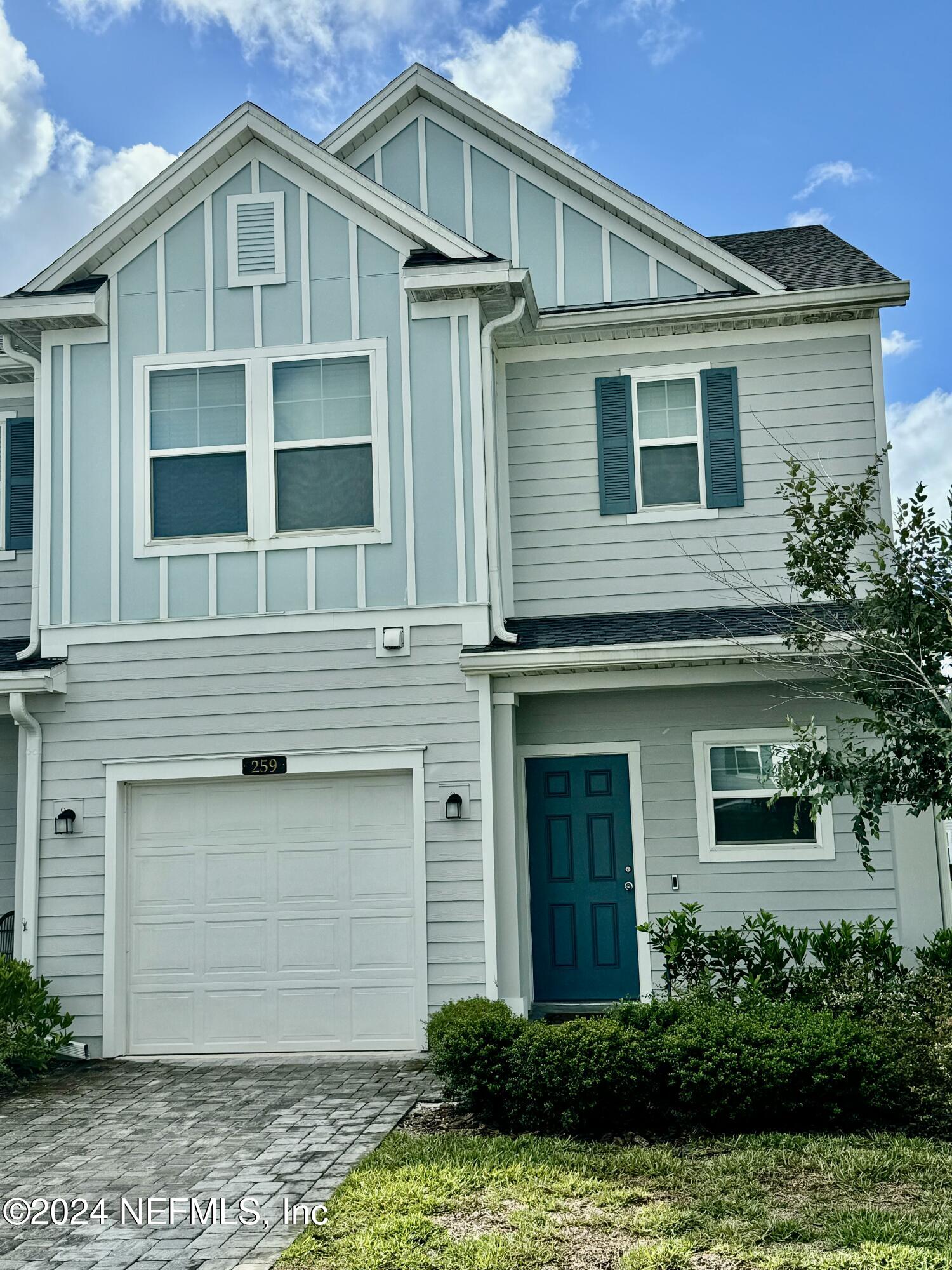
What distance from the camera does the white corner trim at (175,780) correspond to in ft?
31.3


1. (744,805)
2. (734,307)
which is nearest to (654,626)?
(744,805)

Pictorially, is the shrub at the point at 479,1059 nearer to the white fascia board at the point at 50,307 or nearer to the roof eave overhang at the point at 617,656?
the roof eave overhang at the point at 617,656

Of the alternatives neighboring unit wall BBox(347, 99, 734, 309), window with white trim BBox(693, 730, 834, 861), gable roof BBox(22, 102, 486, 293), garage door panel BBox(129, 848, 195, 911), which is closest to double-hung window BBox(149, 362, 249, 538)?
gable roof BBox(22, 102, 486, 293)

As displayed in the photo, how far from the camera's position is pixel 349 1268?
4.85 metres

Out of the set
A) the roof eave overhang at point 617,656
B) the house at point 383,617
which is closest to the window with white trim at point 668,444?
the house at point 383,617

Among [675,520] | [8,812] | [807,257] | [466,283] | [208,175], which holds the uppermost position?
[208,175]

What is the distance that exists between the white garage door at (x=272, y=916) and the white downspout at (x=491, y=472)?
147cm

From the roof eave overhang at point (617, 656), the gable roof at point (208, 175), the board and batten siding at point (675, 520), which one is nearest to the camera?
the roof eave overhang at point (617, 656)

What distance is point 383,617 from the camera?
981cm

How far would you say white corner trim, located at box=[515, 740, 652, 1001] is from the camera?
33.9 ft

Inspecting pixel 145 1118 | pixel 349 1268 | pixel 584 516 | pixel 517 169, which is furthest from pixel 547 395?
pixel 349 1268

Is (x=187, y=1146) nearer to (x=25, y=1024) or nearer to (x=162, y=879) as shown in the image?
(x=25, y=1024)

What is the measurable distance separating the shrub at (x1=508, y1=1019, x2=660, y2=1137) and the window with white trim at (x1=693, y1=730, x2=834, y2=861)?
149 inches

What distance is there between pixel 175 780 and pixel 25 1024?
2.12 meters
